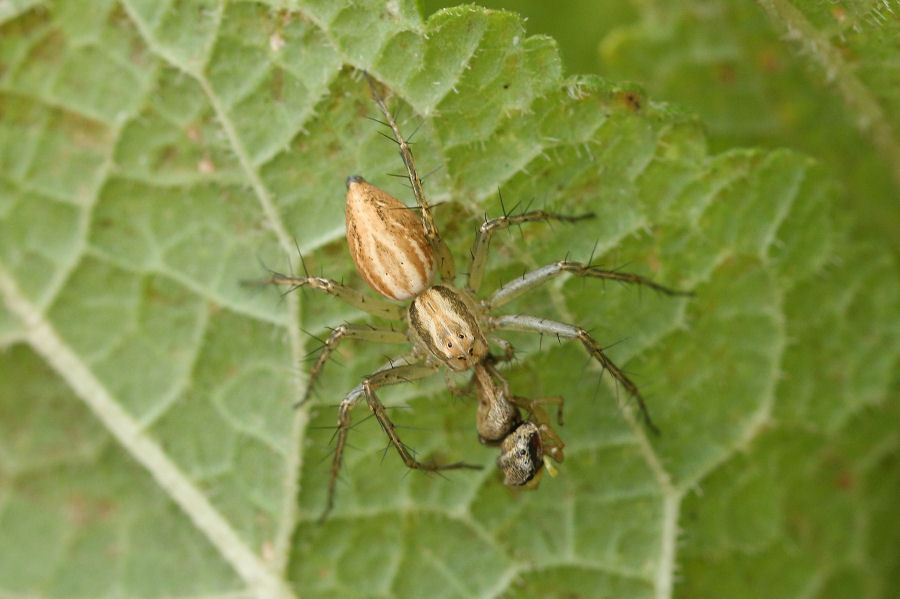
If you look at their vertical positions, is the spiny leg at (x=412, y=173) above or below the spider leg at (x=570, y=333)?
above

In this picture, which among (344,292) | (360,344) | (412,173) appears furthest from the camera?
(360,344)

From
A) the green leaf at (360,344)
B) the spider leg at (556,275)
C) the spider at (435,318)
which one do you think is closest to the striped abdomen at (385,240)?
the spider at (435,318)

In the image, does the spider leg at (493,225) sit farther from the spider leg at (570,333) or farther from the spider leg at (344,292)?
the spider leg at (344,292)

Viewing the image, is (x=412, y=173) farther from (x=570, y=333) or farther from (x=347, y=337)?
(x=570, y=333)

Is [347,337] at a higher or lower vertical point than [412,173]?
lower

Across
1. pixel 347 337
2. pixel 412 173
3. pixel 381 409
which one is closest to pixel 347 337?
pixel 347 337

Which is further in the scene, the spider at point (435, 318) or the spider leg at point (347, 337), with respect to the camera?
the spider leg at point (347, 337)

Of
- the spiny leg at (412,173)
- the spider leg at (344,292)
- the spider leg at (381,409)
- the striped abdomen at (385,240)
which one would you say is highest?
the spiny leg at (412,173)

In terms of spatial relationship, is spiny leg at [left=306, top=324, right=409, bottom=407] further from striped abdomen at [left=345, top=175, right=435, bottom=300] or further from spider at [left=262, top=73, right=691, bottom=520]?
striped abdomen at [left=345, top=175, right=435, bottom=300]
